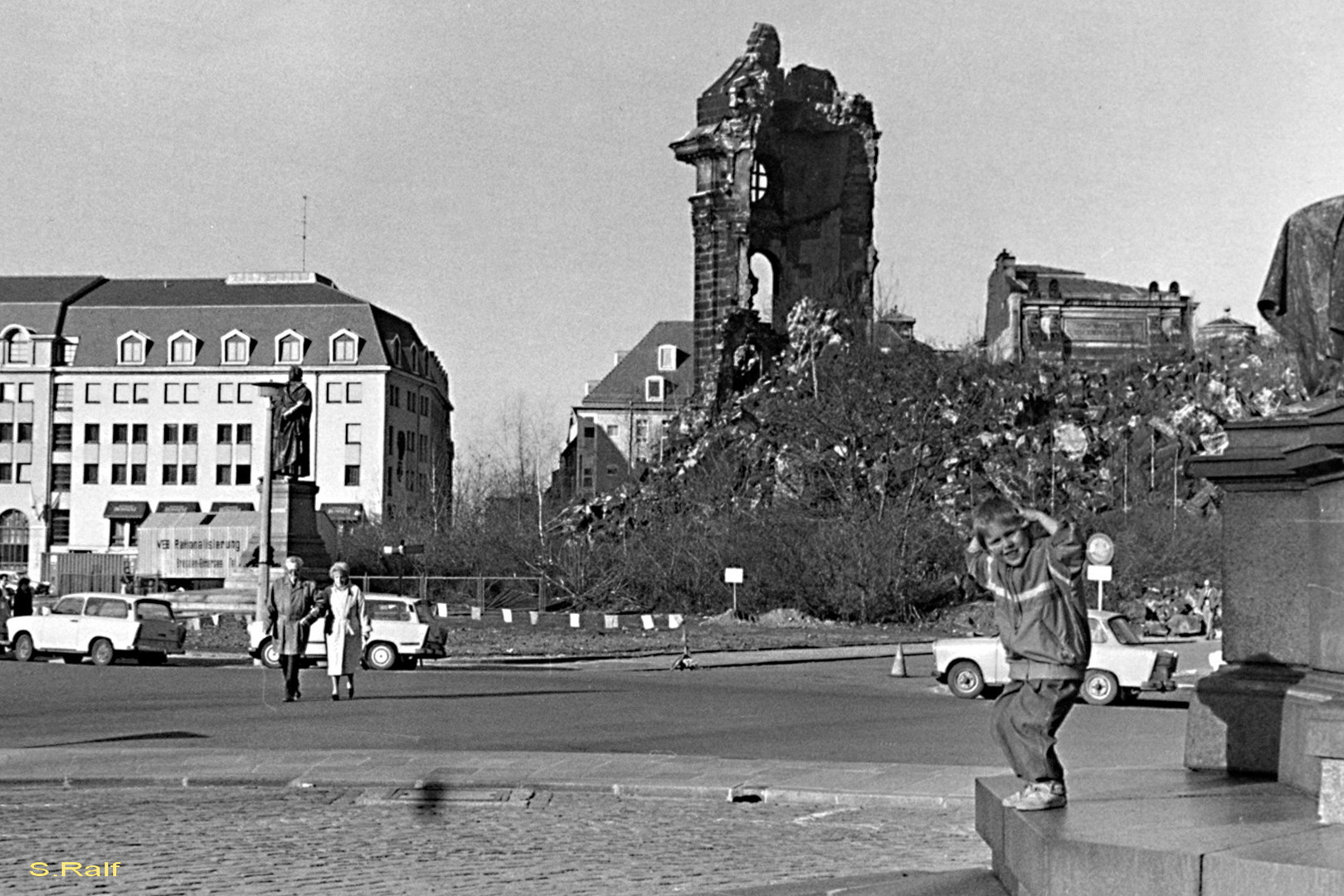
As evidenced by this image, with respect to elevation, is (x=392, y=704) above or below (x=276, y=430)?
below

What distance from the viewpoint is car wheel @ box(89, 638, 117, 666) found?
3769cm

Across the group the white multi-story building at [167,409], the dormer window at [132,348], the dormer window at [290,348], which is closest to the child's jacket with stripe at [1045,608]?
the white multi-story building at [167,409]

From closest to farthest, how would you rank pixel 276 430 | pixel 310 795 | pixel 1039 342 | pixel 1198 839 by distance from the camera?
pixel 1198 839
pixel 310 795
pixel 276 430
pixel 1039 342

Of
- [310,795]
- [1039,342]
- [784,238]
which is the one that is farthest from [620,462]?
[310,795]

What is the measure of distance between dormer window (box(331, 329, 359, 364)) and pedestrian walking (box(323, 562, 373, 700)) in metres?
90.8

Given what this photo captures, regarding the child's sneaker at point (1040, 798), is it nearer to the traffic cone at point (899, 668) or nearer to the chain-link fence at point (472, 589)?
the traffic cone at point (899, 668)

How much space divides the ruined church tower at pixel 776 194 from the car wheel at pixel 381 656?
39228 mm

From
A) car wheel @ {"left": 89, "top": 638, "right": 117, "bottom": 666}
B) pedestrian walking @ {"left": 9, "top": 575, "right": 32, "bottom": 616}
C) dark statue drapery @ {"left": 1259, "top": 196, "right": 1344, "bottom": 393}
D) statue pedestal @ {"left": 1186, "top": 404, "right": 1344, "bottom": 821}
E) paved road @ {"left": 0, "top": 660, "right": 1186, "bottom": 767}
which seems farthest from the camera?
pedestrian walking @ {"left": 9, "top": 575, "right": 32, "bottom": 616}

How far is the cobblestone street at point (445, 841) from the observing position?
10.2 m

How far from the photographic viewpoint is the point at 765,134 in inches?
3081

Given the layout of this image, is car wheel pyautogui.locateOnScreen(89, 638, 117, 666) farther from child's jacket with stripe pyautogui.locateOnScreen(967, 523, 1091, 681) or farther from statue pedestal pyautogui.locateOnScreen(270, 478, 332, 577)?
child's jacket with stripe pyautogui.locateOnScreen(967, 523, 1091, 681)

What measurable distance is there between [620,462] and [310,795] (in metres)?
105

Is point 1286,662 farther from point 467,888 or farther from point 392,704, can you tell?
point 392,704

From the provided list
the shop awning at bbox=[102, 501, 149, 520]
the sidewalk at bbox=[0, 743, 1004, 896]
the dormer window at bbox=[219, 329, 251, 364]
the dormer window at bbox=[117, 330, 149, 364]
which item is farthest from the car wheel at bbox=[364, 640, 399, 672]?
the dormer window at bbox=[117, 330, 149, 364]
